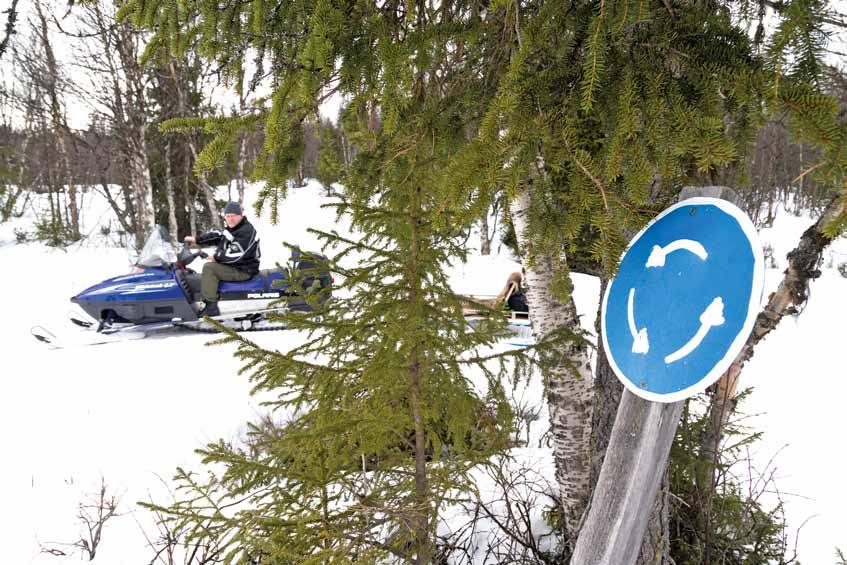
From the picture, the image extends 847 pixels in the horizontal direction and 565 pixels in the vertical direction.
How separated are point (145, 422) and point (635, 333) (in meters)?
4.37

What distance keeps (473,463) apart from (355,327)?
2.54ft

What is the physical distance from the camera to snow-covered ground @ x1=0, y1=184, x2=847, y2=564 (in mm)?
3000

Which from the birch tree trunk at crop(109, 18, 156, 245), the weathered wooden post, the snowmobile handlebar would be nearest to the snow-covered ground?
the snowmobile handlebar

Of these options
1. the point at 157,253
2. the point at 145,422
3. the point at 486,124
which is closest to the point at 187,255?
the point at 157,253

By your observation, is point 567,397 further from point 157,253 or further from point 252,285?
point 157,253

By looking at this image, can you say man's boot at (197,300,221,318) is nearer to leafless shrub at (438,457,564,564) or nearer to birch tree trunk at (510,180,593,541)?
leafless shrub at (438,457,564,564)

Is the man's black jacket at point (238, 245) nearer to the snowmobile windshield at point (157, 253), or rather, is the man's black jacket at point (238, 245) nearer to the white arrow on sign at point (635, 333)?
the snowmobile windshield at point (157, 253)

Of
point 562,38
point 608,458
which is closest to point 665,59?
point 562,38

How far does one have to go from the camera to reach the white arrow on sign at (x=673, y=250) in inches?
35.8

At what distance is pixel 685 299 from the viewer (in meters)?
0.91

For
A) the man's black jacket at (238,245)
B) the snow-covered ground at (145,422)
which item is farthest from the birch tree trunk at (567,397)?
the man's black jacket at (238,245)

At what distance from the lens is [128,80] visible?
9508 mm

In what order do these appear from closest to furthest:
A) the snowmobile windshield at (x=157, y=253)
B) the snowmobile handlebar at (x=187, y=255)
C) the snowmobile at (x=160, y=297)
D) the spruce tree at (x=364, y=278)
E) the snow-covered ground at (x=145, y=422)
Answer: the spruce tree at (x=364, y=278) → the snow-covered ground at (x=145, y=422) → the snowmobile at (x=160, y=297) → the snowmobile windshield at (x=157, y=253) → the snowmobile handlebar at (x=187, y=255)

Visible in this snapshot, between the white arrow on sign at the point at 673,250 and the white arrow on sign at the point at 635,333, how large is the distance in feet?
0.26
